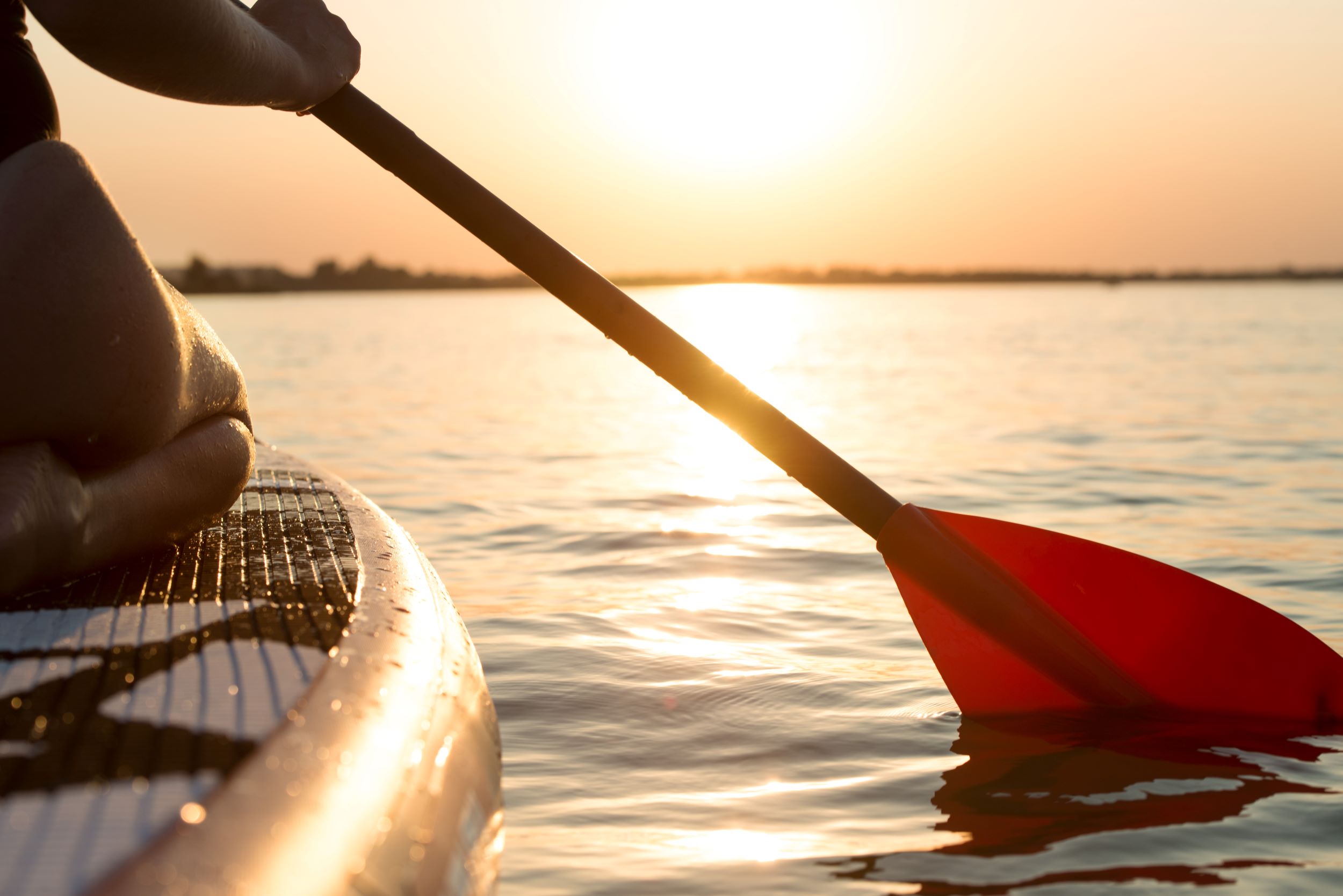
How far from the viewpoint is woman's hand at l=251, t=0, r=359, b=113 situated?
2.18 meters

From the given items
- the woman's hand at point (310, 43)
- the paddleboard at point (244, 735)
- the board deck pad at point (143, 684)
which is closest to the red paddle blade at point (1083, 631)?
the paddleboard at point (244, 735)

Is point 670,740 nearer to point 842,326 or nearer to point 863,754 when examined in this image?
point 863,754

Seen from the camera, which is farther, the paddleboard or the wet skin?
the wet skin

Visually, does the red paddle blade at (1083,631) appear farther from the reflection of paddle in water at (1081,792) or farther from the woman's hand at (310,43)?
the woman's hand at (310,43)

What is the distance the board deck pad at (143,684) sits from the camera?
1033mm

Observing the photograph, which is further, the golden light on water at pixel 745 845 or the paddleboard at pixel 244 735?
the golden light on water at pixel 745 845

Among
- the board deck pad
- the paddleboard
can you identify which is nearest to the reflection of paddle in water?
the paddleboard

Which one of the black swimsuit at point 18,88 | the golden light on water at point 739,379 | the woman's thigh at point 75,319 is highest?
the black swimsuit at point 18,88

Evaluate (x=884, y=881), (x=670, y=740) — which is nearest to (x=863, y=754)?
(x=670, y=740)

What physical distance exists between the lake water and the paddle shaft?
2.16ft

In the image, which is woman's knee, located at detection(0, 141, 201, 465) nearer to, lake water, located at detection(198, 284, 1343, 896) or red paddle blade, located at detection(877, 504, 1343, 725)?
lake water, located at detection(198, 284, 1343, 896)

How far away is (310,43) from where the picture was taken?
7.25 feet

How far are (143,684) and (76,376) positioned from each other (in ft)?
2.24

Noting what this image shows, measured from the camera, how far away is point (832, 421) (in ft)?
36.7
